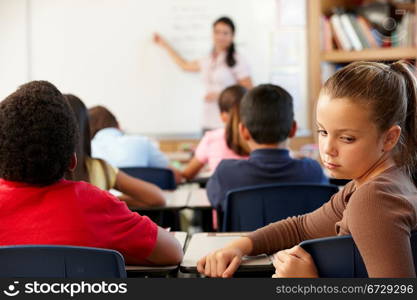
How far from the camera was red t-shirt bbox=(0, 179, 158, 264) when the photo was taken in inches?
62.9

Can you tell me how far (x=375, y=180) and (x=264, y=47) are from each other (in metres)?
5.00

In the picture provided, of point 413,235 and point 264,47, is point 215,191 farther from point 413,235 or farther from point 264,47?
point 264,47

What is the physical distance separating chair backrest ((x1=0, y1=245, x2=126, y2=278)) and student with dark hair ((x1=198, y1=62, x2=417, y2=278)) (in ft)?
0.88

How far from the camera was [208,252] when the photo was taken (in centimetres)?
189

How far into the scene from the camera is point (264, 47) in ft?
20.8

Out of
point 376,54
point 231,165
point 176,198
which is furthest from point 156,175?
point 376,54

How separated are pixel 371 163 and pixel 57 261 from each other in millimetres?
685

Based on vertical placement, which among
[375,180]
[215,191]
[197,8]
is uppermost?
[197,8]

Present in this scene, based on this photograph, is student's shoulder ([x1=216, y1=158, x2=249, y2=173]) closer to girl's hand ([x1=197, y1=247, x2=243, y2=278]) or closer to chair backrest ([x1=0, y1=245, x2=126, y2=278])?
girl's hand ([x1=197, y1=247, x2=243, y2=278])

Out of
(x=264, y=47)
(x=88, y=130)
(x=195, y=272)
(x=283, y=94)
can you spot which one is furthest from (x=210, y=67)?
(x=195, y=272)

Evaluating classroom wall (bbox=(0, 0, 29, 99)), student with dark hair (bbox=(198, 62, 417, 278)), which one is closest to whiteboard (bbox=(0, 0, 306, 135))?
classroom wall (bbox=(0, 0, 29, 99))

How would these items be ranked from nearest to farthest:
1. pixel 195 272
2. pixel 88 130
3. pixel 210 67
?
pixel 195 272 < pixel 88 130 < pixel 210 67

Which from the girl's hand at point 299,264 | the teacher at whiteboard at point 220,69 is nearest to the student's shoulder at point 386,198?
the girl's hand at point 299,264

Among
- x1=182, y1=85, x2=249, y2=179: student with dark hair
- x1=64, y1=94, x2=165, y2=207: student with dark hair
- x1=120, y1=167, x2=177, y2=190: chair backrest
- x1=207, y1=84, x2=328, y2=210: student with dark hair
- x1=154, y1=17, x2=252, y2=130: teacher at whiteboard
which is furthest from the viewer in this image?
x1=154, y1=17, x2=252, y2=130: teacher at whiteboard
